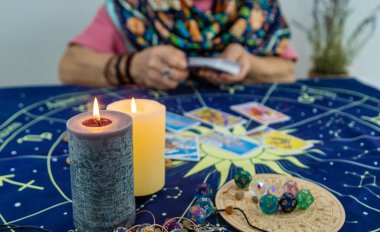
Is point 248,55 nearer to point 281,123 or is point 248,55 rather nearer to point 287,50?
point 287,50

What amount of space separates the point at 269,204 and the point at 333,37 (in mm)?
1732

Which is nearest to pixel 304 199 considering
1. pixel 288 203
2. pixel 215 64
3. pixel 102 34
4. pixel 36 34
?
pixel 288 203

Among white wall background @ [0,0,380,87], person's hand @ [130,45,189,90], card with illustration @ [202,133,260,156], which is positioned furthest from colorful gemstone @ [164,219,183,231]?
white wall background @ [0,0,380,87]

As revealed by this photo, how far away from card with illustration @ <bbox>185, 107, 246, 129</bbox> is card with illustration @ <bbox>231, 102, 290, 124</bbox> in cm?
4

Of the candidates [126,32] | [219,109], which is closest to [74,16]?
[126,32]

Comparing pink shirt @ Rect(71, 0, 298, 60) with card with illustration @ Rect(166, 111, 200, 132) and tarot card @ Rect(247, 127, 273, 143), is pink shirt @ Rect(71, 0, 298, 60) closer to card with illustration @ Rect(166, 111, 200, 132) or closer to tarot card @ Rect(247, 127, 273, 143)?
card with illustration @ Rect(166, 111, 200, 132)

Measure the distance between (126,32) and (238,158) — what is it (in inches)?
26.4

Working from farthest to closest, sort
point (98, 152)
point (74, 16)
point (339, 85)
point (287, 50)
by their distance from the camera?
point (74, 16) < point (287, 50) < point (339, 85) < point (98, 152)

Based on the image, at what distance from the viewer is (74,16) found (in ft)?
6.44

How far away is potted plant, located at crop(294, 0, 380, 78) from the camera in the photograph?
2096mm

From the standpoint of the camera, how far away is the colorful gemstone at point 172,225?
0.54 m

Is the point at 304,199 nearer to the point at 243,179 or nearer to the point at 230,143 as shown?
the point at 243,179

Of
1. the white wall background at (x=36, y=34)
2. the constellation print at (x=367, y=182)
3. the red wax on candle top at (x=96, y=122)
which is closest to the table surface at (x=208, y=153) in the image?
the constellation print at (x=367, y=182)

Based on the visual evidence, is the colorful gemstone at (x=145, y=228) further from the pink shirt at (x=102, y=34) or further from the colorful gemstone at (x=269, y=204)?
the pink shirt at (x=102, y=34)
